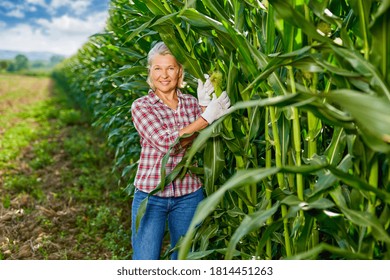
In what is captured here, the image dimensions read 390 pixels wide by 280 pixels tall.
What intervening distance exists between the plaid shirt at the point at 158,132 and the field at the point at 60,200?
132 cm

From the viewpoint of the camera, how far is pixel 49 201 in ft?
15.3

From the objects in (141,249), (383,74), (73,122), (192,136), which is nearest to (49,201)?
(141,249)

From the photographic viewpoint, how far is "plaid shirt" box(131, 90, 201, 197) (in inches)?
82.7

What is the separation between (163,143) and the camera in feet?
6.77

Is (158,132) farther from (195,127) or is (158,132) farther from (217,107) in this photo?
(217,107)

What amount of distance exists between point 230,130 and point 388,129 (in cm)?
91

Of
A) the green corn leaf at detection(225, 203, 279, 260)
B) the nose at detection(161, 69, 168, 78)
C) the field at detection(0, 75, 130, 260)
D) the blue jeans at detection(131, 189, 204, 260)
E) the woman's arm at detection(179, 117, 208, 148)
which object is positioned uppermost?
the nose at detection(161, 69, 168, 78)

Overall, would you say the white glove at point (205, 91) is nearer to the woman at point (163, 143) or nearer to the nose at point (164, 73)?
the woman at point (163, 143)

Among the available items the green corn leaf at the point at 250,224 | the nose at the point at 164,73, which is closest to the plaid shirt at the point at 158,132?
the nose at the point at 164,73

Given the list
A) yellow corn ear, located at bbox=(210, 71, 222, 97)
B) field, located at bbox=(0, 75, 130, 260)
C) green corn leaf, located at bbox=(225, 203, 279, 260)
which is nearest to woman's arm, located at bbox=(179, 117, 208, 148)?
yellow corn ear, located at bbox=(210, 71, 222, 97)

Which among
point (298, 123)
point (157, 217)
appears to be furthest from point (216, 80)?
point (157, 217)

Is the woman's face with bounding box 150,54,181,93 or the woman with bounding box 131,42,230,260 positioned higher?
the woman's face with bounding box 150,54,181,93

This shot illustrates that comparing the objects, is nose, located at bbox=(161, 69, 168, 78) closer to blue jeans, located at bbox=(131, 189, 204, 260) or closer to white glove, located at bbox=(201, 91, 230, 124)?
white glove, located at bbox=(201, 91, 230, 124)

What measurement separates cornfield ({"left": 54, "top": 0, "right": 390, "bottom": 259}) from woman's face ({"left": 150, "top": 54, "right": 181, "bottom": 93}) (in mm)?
94
